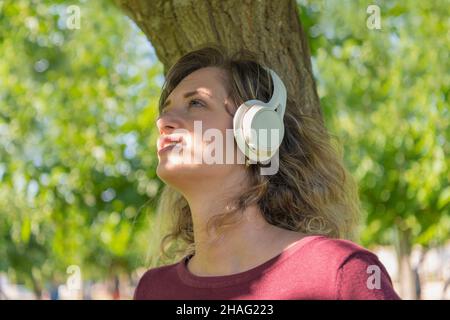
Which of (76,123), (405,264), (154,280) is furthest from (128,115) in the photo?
(154,280)

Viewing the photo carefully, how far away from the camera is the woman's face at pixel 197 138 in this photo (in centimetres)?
214

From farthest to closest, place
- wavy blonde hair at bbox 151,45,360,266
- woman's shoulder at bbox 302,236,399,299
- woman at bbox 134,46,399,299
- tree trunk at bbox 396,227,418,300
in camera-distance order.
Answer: tree trunk at bbox 396,227,418,300, wavy blonde hair at bbox 151,45,360,266, woman at bbox 134,46,399,299, woman's shoulder at bbox 302,236,399,299

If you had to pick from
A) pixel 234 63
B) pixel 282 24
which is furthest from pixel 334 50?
pixel 234 63

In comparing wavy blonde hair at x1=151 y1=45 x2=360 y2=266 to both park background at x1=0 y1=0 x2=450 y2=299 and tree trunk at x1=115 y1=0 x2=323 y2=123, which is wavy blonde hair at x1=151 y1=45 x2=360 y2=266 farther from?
park background at x1=0 y1=0 x2=450 y2=299

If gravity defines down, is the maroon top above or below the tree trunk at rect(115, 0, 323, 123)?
below

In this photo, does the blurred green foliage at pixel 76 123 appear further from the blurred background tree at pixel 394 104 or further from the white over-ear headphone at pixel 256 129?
the white over-ear headphone at pixel 256 129

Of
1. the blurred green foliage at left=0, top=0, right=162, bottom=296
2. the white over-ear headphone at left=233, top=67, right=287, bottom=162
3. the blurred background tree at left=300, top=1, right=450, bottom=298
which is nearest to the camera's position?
the white over-ear headphone at left=233, top=67, right=287, bottom=162

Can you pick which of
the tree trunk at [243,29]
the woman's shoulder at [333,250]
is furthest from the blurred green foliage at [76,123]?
the woman's shoulder at [333,250]

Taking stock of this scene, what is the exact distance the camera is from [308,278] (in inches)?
74.3

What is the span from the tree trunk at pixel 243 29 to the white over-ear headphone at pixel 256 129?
482mm

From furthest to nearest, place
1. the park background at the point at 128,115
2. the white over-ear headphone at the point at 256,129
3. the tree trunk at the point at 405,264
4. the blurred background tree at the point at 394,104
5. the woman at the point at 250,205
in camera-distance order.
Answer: the tree trunk at the point at 405,264
the park background at the point at 128,115
the blurred background tree at the point at 394,104
the white over-ear headphone at the point at 256,129
the woman at the point at 250,205

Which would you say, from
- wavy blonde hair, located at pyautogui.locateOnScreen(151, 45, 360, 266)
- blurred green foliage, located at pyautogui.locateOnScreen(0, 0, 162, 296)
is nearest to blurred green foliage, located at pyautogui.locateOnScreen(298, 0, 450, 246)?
blurred green foliage, located at pyautogui.locateOnScreen(0, 0, 162, 296)

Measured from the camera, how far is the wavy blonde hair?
2.26 metres
